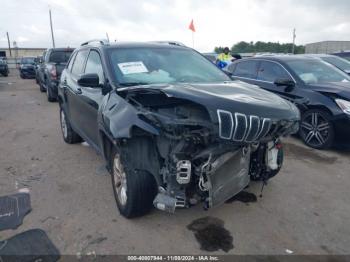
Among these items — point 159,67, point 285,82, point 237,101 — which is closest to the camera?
point 237,101

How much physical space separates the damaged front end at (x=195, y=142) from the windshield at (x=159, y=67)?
67 centimetres

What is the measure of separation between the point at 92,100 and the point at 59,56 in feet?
28.0

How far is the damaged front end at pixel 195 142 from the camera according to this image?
2568 mm

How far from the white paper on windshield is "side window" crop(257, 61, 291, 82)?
362 centimetres

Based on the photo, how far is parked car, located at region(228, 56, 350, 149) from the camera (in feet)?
17.5

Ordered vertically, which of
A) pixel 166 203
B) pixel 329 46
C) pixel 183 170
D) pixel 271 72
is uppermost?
pixel 329 46

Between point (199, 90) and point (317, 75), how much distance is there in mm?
4306

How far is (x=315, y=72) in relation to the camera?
6367 mm

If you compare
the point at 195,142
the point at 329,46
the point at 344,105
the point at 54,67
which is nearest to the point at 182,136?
the point at 195,142

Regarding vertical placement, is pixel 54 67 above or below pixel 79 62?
below

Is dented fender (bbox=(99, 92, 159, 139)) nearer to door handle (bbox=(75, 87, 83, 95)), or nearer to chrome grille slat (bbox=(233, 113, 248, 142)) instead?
chrome grille slat (bbox=(233, 113, 248, 142))

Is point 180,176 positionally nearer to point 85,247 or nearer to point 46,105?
point 85,247

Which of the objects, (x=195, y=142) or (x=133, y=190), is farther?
(x=133, y=190)

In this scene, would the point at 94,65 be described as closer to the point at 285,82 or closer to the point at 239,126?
the point at 239,126
